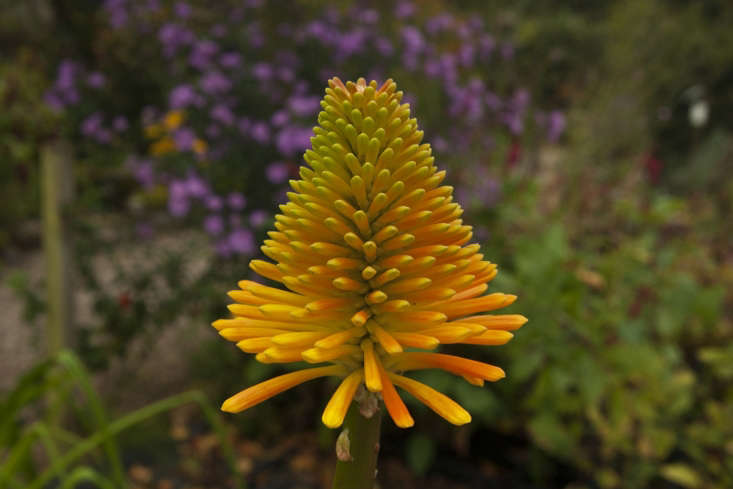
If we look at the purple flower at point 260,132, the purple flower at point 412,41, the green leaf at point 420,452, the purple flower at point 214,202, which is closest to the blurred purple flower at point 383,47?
the purple flower at point 412,41

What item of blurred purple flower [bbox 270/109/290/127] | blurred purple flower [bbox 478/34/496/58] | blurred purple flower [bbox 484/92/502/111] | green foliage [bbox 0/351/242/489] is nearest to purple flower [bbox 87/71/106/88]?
blurred purple flower [bbox 270/109/290/127]

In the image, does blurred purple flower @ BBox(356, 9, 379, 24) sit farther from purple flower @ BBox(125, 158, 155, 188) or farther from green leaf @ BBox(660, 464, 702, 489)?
green leaf @ BBox(660, 464, 702, 489)

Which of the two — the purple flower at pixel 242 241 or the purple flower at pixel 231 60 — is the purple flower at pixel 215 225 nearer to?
the purple flower at pixel 242 241

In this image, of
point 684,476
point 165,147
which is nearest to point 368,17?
point 165,147

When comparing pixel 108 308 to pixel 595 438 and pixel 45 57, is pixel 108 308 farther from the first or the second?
pixel 595 438

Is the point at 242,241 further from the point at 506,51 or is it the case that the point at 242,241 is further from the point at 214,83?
the point at 506,51

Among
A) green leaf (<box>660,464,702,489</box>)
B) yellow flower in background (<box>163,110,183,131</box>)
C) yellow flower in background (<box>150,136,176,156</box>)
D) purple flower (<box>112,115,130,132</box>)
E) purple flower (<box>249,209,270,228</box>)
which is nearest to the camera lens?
green leaf (<box>660,464,702,489</box>)
